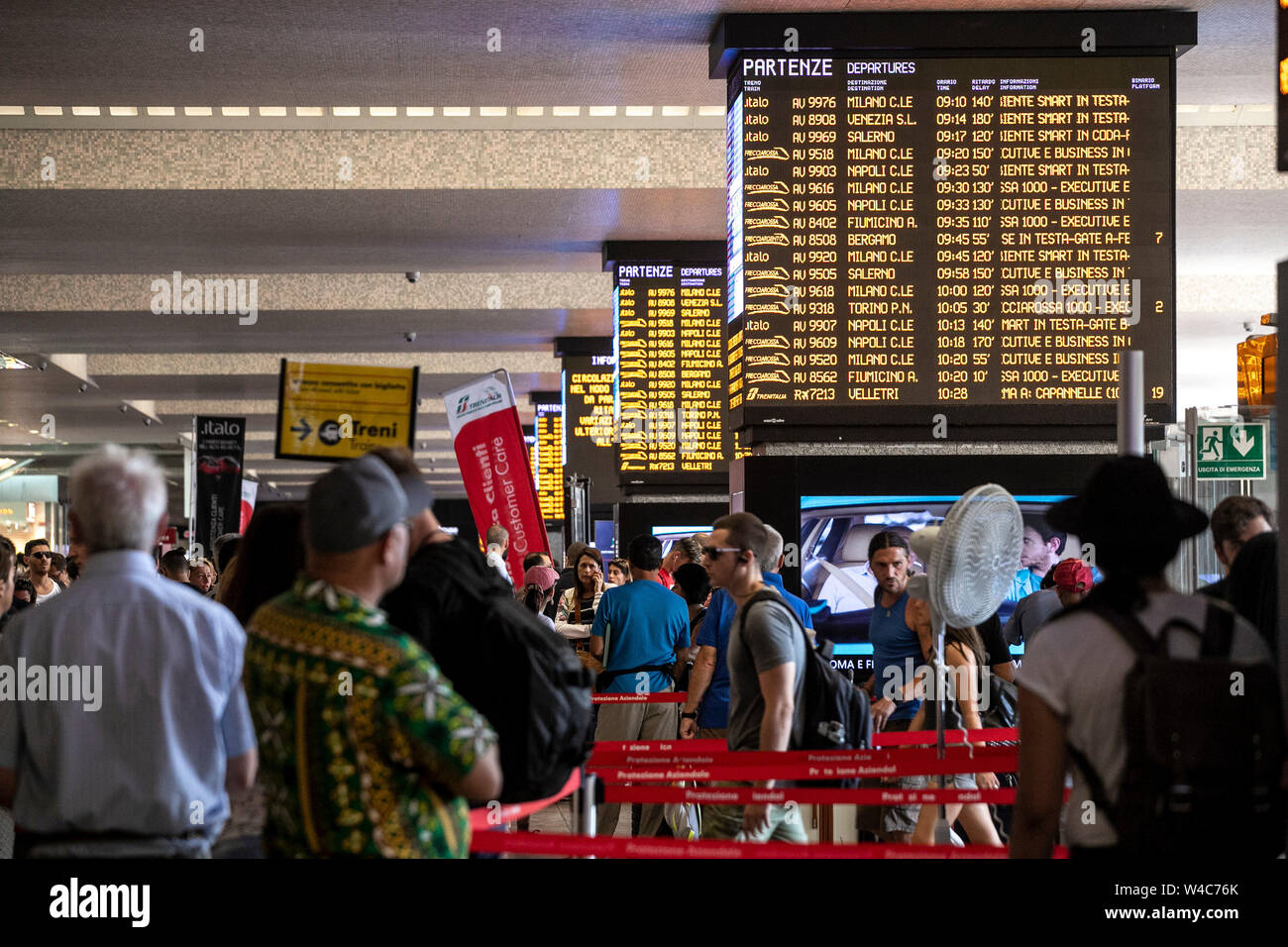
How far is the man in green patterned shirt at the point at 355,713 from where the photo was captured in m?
2.66

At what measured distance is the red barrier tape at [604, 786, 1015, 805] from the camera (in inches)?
175

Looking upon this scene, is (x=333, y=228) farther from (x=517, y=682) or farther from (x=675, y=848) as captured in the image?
(x=517, y=682)

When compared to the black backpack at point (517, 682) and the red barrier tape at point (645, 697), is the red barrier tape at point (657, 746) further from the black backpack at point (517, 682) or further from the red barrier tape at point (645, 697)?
the black backpack at point (517, 682)

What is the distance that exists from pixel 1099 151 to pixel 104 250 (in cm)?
1007

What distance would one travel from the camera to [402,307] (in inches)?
695

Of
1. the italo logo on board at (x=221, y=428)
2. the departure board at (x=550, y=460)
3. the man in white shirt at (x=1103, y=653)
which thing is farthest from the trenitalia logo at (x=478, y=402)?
the departure board at (x=550, y=460)

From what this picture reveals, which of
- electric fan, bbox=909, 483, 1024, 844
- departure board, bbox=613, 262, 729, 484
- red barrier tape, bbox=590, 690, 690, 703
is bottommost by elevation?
red barrier tape, bbox=590, 690, 690, 703

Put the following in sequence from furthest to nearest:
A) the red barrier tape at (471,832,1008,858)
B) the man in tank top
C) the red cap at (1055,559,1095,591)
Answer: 1. the red cap at (1055,559,1095,591)
2. the man in tank top
3. the red barrier tape at (471,832,1008,858)

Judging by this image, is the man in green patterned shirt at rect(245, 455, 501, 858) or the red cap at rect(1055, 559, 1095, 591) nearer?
the man in green patterned shirt at rect(245, 455, 501, 858)

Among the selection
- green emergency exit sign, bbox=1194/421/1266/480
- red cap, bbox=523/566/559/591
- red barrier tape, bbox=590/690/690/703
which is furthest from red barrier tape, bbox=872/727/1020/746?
green emergency exit sign, bbox=1194/421/1266/480

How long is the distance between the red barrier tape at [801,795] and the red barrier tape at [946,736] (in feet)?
2.35

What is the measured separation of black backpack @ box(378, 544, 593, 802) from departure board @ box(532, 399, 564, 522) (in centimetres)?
Answer: 1994
